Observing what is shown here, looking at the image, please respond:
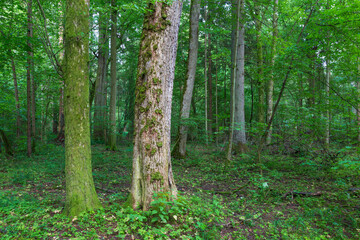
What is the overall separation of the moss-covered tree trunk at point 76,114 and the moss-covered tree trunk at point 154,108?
0.82m

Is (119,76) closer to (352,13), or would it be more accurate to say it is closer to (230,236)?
(352,13)

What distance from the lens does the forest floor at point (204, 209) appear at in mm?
3100

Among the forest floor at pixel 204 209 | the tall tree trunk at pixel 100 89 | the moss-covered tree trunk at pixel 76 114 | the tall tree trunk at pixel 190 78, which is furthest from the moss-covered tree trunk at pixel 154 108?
the tall tree trunk at pixel 100 89

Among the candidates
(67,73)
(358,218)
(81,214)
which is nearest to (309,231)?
(358,218)

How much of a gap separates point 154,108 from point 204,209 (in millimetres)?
2038

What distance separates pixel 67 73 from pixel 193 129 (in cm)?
637

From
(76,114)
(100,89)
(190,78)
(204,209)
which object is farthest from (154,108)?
(100,89)

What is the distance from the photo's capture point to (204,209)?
12.7 feet

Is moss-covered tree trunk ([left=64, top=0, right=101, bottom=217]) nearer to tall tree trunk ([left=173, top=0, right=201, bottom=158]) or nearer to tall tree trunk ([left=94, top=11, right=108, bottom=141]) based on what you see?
tall tree trunk ([left=173, top=0, right=201, bottom=158])

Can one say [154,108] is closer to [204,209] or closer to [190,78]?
[204,209]

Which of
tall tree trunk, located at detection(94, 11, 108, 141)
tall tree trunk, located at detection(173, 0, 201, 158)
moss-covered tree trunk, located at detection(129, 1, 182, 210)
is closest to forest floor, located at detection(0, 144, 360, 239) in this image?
moss-covered tree trunk, located at detection(129, 1, 182, 210)

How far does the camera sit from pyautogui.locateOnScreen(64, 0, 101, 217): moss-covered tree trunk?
3.35m

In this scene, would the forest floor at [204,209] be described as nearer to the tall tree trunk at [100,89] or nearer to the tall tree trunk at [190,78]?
the tall tree trunk at [190,78]

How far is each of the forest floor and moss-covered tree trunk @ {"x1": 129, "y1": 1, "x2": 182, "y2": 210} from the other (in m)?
0.30
